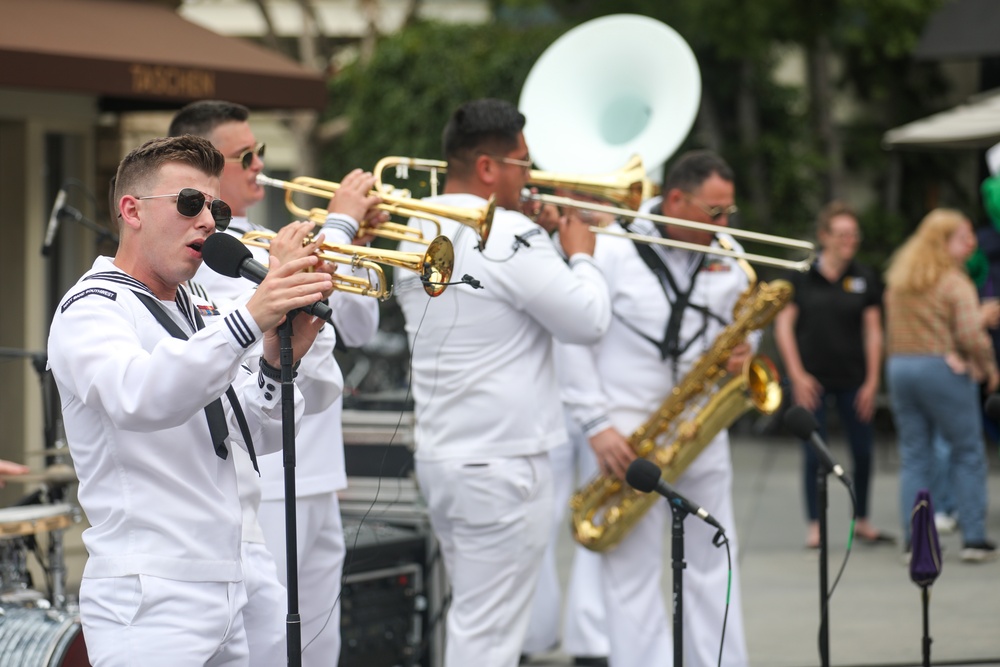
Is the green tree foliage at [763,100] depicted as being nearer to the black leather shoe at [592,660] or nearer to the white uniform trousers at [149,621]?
the black leather shoe at [592,660]

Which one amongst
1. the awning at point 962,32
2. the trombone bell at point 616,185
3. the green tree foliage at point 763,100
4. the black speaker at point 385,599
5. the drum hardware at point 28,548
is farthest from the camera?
the green tree foliage at point 763,100

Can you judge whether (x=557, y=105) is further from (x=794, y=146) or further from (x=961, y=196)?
(x=961, y=196)

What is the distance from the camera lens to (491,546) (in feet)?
14.1

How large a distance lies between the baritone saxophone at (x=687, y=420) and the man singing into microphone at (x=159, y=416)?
8.00 feet

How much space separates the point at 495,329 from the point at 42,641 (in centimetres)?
170

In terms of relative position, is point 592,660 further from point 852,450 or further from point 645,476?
point 852,450

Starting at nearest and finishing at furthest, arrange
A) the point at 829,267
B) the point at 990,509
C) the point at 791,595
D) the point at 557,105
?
the point at 557,105 → the point at 791,595 → the point at 829,267 → the point at 990,509

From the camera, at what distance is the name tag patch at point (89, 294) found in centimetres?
282

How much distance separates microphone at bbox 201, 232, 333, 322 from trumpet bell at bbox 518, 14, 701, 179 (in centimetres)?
325

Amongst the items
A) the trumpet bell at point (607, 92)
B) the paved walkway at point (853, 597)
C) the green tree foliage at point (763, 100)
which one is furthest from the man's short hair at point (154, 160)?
the green tree foliage at point (763, 100)

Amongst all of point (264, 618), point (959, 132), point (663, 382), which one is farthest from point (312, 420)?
point (959, 132)

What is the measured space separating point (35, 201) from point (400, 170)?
3.76 m

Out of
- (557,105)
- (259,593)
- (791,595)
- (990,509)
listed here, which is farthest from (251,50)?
(990,509)

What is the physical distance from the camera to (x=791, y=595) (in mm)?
7195
